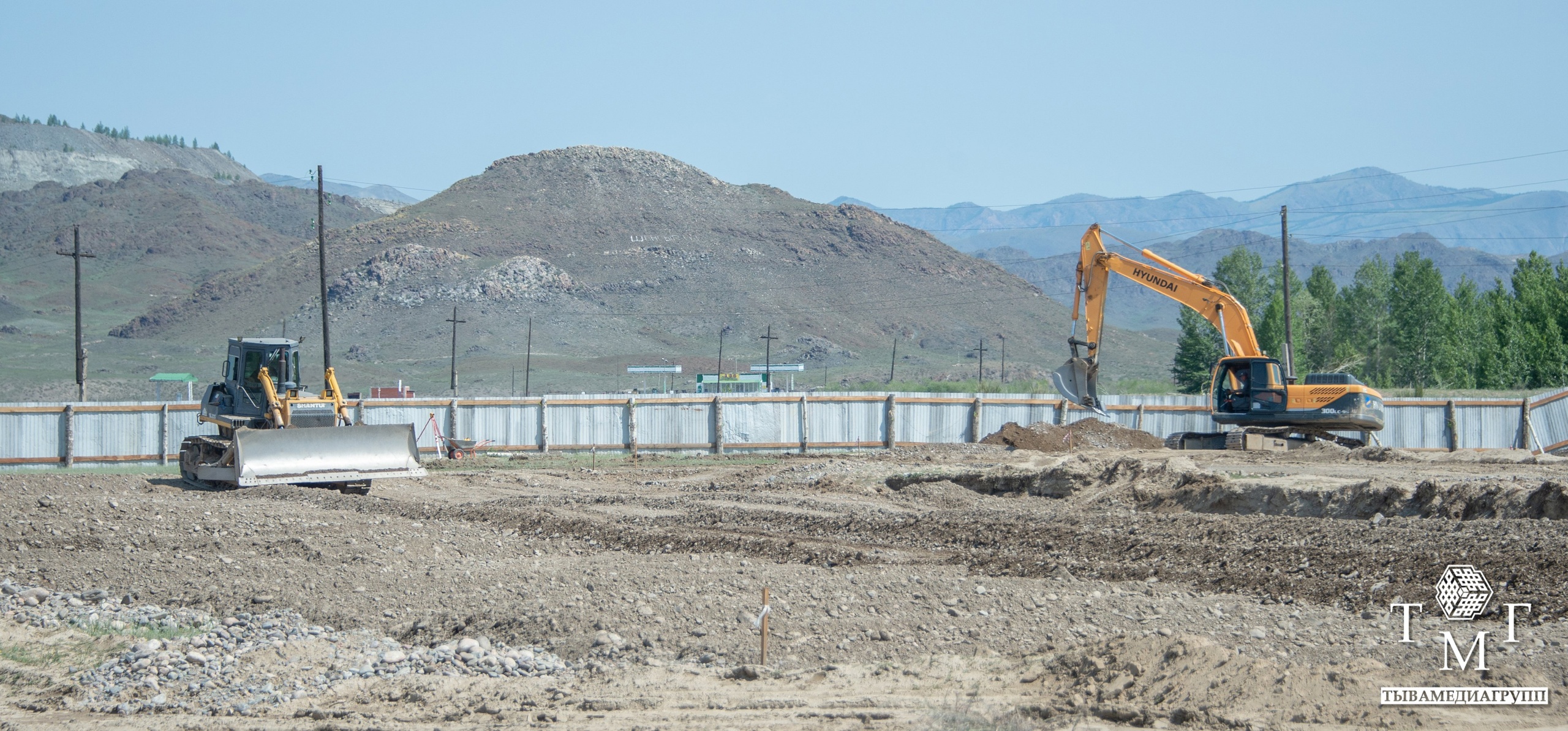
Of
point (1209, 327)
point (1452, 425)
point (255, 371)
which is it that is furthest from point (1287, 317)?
point (1209, 327)

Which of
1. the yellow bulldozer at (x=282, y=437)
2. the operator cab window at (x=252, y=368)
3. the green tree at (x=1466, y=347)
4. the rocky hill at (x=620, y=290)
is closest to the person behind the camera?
the yellow bulldozer at (x=282, y=437)

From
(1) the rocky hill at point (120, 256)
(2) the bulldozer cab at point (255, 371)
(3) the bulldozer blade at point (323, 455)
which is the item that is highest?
(1) the rocky hill at point (120, 256)

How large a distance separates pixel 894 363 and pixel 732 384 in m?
15.0

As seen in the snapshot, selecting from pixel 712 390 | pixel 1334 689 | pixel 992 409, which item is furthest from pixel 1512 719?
pixel 712 390

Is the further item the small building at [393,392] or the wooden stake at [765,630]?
the small building at [393,392]

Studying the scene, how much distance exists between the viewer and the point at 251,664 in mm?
8586

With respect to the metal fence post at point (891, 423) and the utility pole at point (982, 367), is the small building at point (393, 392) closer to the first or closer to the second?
the metal fence post at point (891, 423)

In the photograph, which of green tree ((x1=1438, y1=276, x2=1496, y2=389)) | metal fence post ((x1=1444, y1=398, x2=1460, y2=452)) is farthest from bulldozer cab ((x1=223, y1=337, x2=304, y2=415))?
green tree ((x1=1438, y1=276, x2=1496, y2=389))

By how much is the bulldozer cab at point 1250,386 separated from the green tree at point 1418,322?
47823 mm

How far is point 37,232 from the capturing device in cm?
16212

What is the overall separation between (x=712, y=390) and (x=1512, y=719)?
195 ft

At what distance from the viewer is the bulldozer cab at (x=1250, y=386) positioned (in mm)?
23344

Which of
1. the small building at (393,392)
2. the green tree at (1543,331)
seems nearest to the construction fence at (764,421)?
the small building at (393,392)

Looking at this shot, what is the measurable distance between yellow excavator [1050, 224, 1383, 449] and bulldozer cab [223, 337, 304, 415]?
14566mm
